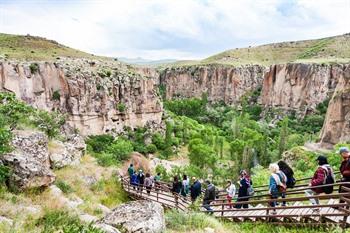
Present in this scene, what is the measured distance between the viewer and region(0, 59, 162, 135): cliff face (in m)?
72.8

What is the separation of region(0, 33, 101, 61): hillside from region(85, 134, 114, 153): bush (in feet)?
69.1

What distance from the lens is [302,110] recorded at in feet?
391

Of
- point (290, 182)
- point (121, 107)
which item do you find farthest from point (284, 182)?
point (121, 107)

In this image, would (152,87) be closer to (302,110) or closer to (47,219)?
(302,110)

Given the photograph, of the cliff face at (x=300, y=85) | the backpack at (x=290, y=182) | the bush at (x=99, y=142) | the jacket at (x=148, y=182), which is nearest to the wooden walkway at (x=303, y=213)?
the backpack at (x=290, y=182)

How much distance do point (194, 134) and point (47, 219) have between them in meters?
73.3

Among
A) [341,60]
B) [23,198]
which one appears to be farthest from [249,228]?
[341,60]

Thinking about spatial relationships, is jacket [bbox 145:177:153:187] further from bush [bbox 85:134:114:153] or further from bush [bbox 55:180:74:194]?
bush [bbox 85:134:114:153]

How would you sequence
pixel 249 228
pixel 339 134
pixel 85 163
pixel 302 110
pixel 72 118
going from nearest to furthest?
1. pixel 249 228
2. pixel 85 163
3. pixel 339 134
4. pixel 72 118
5. pixel 302 110

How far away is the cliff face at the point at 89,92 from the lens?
72.8 m

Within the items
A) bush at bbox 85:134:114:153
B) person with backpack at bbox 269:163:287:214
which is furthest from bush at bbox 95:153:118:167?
bush at bbox 85:134:114:153

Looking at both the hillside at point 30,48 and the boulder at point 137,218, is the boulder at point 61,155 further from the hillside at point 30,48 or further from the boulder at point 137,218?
the hillside at point 30,48

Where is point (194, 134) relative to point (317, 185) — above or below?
below

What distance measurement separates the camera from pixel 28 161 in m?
15.7
